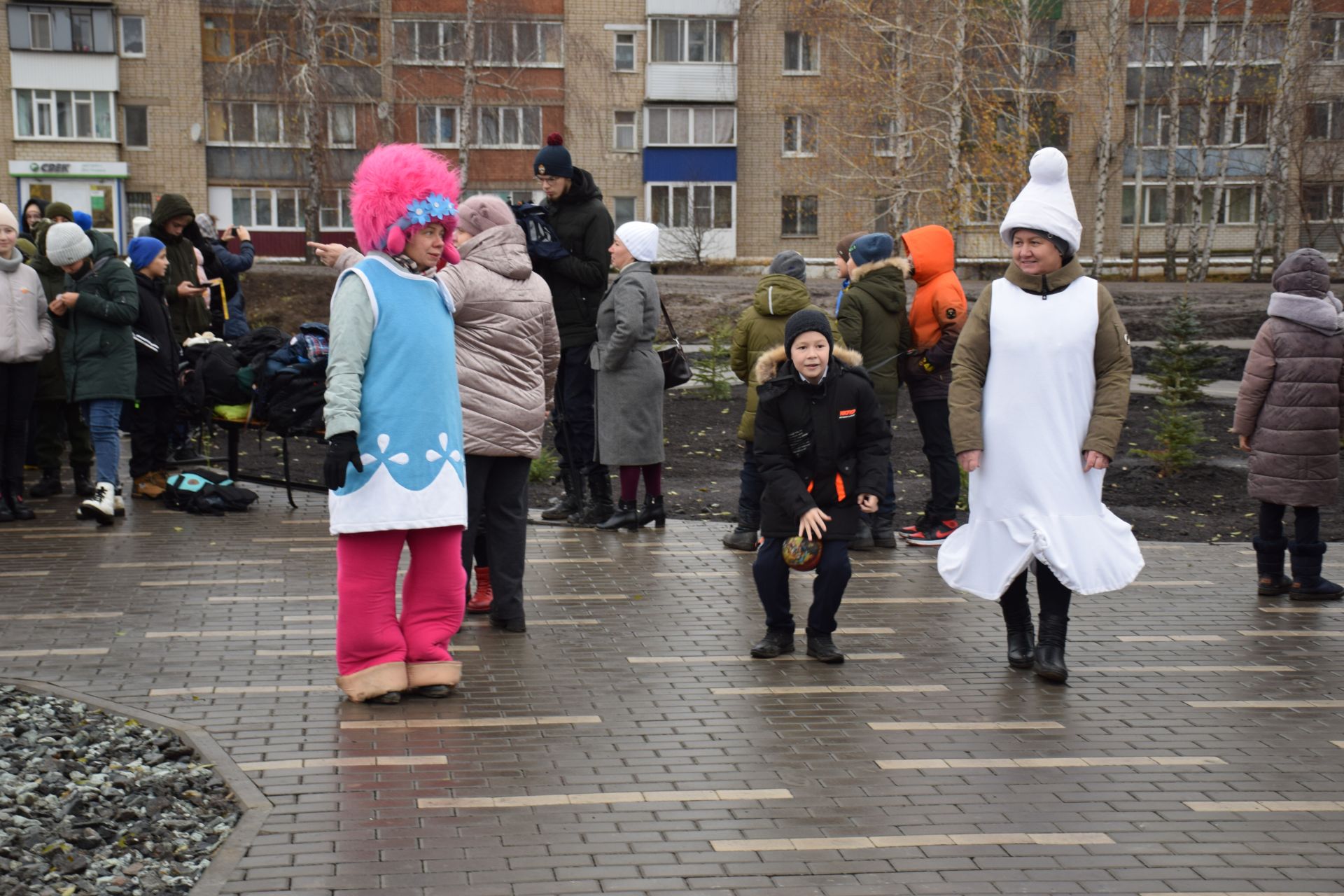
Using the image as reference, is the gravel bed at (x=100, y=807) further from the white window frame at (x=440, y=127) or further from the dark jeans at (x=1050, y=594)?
the white window frame at (x=440, y=127)

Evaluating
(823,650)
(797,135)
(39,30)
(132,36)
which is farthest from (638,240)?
(39,30)

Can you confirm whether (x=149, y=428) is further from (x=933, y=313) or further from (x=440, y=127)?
(x=440, y=127)

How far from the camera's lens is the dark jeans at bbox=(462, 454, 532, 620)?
24.2 feet

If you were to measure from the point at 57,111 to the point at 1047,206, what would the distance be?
51.6 m

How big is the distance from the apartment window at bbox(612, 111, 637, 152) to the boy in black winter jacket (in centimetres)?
4839

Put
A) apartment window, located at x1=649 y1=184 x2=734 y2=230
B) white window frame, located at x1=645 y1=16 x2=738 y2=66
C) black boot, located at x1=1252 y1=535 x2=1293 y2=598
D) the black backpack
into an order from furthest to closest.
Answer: apartment window, located at x1=649 y1=184 x2=734 y2=230 → white window frame, located at x1=645 y1=16 x2=738 y2=66 → the black backpack → black boot, located at x1=1252 y1=535 x2=1293 y2=598

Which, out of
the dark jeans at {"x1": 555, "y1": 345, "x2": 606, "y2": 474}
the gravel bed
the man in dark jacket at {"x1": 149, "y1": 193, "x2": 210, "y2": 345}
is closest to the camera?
the gravel bed

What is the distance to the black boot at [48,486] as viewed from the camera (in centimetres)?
1141

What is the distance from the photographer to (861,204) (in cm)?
4075

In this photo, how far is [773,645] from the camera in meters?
7.04

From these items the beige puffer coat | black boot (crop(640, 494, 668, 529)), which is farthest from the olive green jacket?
black boot (crop(640, 494, 668, 529))

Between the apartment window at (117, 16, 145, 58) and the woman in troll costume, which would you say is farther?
the apartment window at (117, 16, 145, 58)

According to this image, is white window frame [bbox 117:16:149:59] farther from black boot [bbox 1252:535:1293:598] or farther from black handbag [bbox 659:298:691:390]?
black boot [bbox 1252:535:1293:598]

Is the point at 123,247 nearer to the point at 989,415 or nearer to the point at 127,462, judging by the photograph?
the point at 127,462
